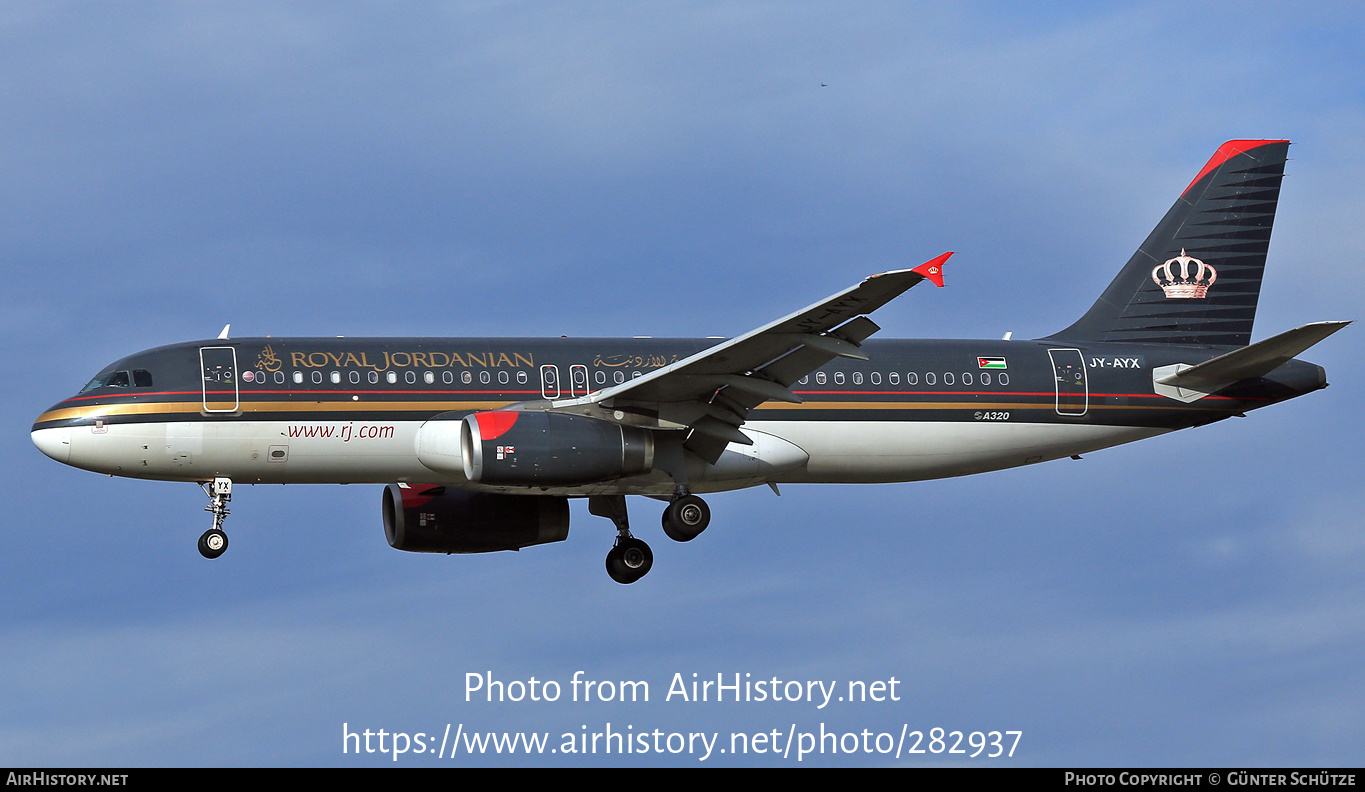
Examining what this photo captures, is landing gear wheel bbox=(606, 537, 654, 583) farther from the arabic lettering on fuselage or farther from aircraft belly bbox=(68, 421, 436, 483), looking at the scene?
aircraft belly bbox=(68, 421, 436, 483)

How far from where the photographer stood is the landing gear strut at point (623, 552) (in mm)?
34875

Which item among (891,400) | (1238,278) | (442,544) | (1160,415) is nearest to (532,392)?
(442,544)

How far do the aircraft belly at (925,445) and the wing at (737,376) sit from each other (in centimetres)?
222

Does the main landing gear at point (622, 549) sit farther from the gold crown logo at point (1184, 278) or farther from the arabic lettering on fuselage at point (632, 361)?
the gold crown logo at point (1184, 278)

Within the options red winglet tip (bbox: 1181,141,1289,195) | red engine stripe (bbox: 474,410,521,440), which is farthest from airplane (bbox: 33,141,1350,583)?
red winglet tip (bbox: 1181,141,1289,195)

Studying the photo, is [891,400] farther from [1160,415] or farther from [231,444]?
[231,444]

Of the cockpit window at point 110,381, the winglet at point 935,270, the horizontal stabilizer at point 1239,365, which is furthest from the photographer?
the horizontal stabilizer at point 1239,365

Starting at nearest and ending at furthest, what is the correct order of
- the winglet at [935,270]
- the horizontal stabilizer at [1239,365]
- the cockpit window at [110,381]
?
the winglet at [935,270], the cockpit window at [110,381], the horizontal stabilizer at [1239,365]

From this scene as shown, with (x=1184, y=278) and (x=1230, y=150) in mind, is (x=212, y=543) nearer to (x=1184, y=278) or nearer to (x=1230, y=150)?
(x=1184, y=278)

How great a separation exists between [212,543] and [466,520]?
5.49m

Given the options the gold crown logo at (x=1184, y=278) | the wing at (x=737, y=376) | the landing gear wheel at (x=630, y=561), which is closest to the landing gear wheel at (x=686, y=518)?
the wing at (x=737, y=376)

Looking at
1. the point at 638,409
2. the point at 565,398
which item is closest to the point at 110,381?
the point at 565,398

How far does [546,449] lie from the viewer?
2992cm

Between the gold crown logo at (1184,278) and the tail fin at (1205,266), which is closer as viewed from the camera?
the tail fin at (1205,266)
